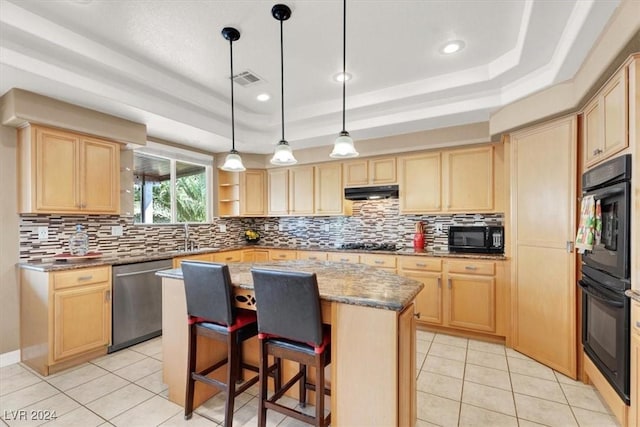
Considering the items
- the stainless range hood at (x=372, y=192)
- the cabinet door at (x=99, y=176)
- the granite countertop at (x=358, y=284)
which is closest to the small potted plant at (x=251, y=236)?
the stainless range hood at (x=372, y=192)

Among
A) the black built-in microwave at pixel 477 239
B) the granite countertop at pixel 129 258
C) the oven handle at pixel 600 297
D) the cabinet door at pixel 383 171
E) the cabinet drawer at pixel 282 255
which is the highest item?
the cabinet door at pixel 383 171

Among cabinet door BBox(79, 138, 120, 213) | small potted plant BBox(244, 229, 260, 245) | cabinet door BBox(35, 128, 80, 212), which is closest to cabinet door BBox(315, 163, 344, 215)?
small potted plant BBox(244, 229, 260, 245)

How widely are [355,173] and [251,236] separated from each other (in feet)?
7.00

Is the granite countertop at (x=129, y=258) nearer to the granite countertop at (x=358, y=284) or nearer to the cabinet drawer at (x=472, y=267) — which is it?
the cabinet drawer at (x=472, y=267)

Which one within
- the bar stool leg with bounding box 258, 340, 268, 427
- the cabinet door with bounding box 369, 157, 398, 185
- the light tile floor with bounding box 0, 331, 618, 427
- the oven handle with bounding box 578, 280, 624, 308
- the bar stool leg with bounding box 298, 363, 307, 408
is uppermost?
the cabinet door with bounding box 369, 157, 398, 185

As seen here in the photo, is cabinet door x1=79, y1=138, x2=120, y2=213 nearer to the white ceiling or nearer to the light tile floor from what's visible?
the white ceiling

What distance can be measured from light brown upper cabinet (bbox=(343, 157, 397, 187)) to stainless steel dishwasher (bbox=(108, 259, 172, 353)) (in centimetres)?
263

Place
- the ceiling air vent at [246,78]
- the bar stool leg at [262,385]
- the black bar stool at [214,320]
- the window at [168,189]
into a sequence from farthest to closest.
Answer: the window at [168,189] → the ceiling air vent at [246,78] → the black bar stool at [214,320] → the bar stool leg at [262,385]

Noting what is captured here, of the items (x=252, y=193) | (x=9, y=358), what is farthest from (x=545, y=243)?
(x=9, y=358)

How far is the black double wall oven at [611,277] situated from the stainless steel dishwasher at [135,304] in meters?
3.88

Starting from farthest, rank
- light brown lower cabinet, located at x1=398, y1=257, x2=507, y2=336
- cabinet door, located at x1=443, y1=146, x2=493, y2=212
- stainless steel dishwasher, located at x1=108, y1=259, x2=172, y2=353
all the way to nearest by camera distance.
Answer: cabinet door, located at x1=443, y1=146, x2=493, y2=212 → light brown lower cabinet, located at x1=398, y1=257, x2=507, y2=336 → stainless steel dishwasher, located at x1=108, y1=259, x2=172, y2=353

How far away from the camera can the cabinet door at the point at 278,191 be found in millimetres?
4918

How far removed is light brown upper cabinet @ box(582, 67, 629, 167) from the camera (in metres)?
1.81

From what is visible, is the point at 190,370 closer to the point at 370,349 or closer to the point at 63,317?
Answer: the point at 370,349
